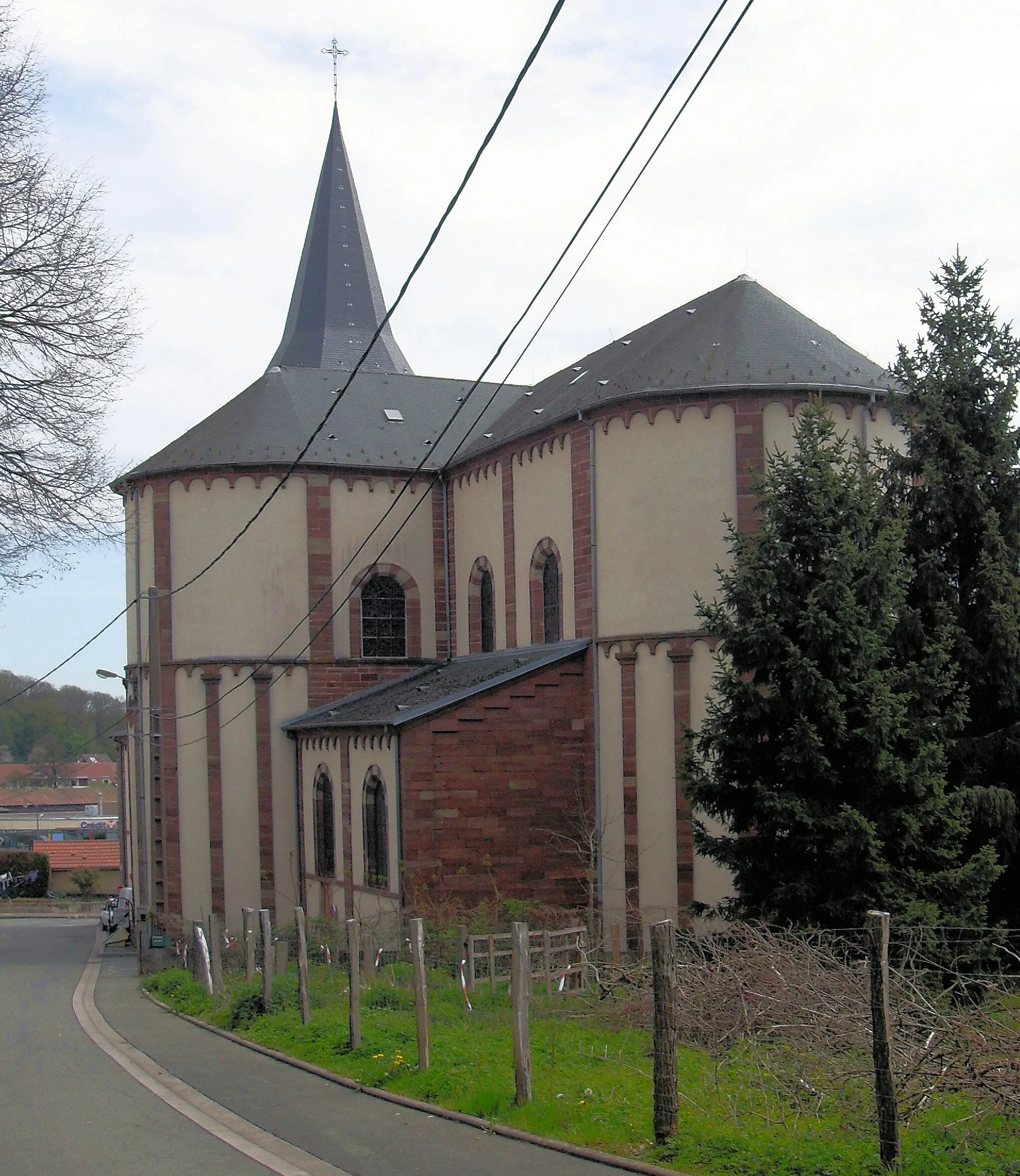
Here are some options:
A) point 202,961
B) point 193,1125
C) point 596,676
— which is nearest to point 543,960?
point 202,961

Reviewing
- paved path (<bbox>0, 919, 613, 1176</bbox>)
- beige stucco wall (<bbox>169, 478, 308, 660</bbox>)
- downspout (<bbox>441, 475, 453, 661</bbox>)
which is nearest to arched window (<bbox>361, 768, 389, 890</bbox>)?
beige stucco wall (<bbox>169, 478, 308, 660</bbox>)

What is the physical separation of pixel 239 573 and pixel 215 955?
13125 millimetres

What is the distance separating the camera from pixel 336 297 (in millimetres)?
43562

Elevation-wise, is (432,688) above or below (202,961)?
above

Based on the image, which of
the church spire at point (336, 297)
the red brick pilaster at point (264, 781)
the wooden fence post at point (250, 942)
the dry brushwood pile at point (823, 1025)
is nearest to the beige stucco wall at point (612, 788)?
the wooden fence post at point (250, 942)

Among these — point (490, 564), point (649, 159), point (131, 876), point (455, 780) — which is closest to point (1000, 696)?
point (455, 780)

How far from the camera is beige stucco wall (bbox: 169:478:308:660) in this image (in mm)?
31438

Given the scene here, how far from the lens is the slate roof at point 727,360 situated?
24.4 metres

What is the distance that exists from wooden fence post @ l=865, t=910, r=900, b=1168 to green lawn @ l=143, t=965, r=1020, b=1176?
110 mm

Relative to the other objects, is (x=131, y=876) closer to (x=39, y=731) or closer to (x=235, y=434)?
(x=235, y=434)

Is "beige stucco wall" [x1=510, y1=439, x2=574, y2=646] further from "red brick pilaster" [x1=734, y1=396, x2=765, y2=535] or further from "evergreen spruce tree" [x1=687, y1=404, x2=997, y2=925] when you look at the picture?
"evergreen spruce tree" [x1=687, y1=404, x2=997, y2=925]

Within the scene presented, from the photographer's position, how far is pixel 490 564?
1204 inches

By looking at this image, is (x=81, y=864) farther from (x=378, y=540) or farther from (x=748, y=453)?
(x=748, y=453)

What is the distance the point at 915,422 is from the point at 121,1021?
13389 mm
